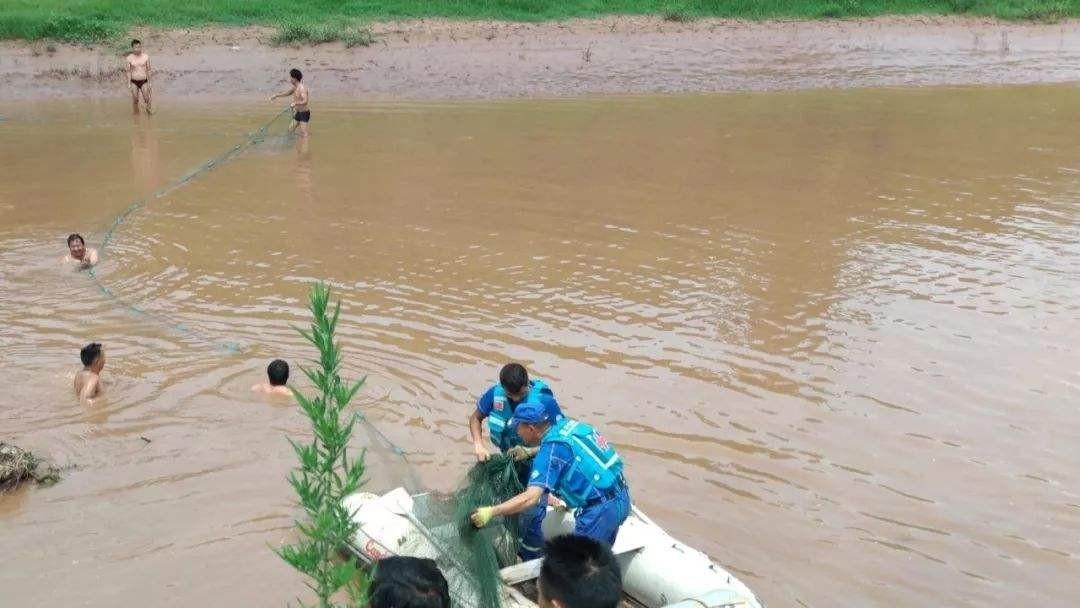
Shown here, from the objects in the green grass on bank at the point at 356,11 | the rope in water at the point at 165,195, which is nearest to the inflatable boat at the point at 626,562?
the rope in water at the point at 165,195

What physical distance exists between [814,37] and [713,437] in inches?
740

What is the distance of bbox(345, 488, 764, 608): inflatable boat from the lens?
5.21 m

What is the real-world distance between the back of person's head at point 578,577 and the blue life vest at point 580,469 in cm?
156

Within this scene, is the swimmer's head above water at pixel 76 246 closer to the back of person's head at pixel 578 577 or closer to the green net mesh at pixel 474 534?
the green net mesh at pixel 474 534

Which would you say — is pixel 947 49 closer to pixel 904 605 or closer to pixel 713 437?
pixel 713 437

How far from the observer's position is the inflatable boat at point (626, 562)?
521 centimetres

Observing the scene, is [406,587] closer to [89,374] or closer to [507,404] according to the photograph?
[507,404]

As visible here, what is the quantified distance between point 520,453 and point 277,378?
3021 millimetres

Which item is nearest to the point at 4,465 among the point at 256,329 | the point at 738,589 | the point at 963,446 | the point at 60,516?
the point at 60,516

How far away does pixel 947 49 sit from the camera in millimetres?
24312

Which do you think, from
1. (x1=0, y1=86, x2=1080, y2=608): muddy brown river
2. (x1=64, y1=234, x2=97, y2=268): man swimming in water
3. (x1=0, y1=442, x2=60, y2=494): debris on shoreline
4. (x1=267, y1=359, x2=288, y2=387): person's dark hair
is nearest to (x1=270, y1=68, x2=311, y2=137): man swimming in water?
(x1=0, y1=86, x2=1080, y2=608): muddy brown river

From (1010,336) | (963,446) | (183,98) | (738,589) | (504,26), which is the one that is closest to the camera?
(738,589)

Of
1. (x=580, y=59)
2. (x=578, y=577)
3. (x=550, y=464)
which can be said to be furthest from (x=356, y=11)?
(x=578, y=577)

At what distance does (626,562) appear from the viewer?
5.62 metres
